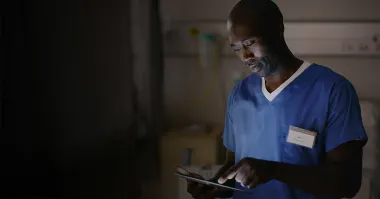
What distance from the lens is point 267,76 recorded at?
3.73 ft

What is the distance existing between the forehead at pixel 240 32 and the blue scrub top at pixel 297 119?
112 mm

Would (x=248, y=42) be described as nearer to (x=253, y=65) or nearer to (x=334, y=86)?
(x=253, y=65)

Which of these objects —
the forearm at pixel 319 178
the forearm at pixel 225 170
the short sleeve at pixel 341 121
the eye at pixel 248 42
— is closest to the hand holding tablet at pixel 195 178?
the forearm at pixel 225 170

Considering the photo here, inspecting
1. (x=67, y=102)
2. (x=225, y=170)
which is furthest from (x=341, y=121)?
(x=67, y=102)

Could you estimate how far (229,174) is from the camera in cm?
113

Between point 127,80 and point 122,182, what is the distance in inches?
12.7

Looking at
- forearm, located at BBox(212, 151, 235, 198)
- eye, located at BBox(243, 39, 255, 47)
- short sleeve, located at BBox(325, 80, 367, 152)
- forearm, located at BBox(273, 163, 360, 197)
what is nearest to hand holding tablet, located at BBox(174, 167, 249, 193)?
forearm, located at BBox(212, 151, 235, 198)

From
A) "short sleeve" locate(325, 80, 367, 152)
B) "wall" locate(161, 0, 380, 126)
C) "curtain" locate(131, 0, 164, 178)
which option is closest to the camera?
"short sleeve" locate(325, 80, 367, 152)

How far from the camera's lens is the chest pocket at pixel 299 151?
1087 millimetres

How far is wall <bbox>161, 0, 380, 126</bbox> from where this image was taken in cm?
117

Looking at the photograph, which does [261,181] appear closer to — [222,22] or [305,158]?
[305,158]

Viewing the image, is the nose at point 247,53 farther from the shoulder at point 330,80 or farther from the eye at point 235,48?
the shoulder at point 330,80

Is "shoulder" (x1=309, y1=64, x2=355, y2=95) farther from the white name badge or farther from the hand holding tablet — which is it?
the hand holding tablet

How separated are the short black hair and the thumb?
1.16 ft
